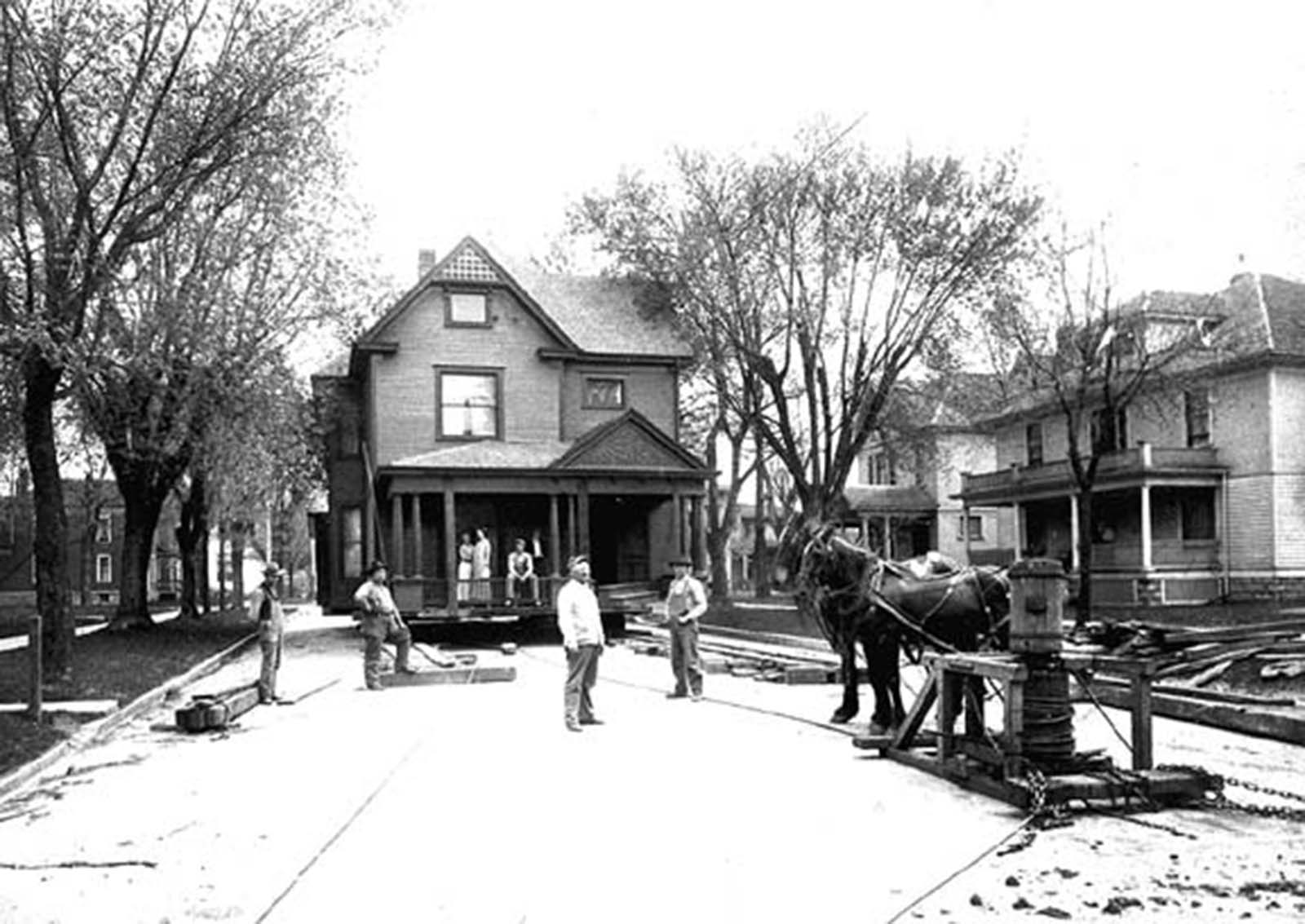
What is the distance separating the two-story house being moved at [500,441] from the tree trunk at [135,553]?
15.8 feet

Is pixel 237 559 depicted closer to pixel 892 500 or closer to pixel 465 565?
pixel 892 500

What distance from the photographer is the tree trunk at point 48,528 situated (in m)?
19.4

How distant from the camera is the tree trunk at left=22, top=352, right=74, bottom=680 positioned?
1941 cm

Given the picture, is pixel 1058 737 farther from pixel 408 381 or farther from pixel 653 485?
pixel 408 381

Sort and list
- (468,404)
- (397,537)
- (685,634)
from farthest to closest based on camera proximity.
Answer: (468,404)
(397,537)
(685,634)

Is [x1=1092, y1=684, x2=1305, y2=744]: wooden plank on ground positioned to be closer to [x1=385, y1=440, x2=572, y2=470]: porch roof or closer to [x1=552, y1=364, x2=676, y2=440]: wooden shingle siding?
[x1=385, y1=440, x2=572, y2=470]: porch roof

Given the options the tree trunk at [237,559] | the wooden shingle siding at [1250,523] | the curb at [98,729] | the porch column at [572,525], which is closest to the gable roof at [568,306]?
the porch column at [572,525]

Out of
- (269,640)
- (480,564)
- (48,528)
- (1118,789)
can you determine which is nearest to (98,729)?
(269,640)

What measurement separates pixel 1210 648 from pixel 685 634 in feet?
20.9

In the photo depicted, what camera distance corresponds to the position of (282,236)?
32.0m

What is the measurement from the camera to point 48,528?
1953 centimetres

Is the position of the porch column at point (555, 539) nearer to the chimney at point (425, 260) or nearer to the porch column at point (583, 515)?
the porch column at point (583, 515)

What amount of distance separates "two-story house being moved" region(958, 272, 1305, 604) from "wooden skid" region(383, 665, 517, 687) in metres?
23.3

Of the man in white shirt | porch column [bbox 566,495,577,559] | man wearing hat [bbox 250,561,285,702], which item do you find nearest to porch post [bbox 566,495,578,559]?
porch column [bbox 566,495,577,559]
